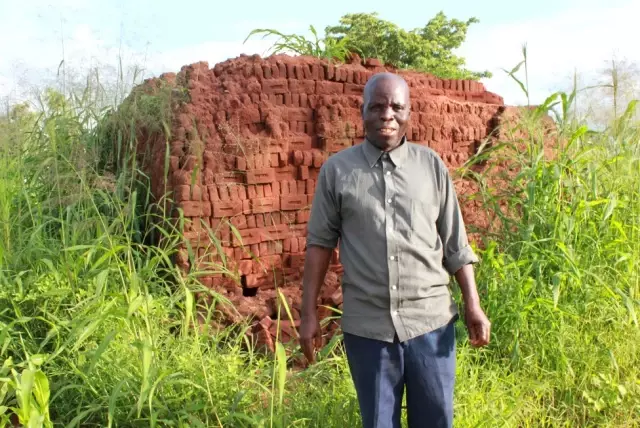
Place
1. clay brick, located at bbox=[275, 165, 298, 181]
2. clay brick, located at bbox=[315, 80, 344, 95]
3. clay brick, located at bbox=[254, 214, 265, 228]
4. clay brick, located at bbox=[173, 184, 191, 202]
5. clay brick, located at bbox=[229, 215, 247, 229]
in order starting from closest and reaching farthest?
clay brick, located at bbox=[173, 184, 191, 202] → clay brick, located at bbox=[229, 215, 247, 229] → clay brick, located at bbox=[254, 214, 265, 228] → clay brick, located at bbox=[275, 165, 298, 181] → clay brick, located at bbox=[315, 80, 344, 95]

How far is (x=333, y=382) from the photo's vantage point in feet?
10.6

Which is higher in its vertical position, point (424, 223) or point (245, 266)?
point (424, 223)

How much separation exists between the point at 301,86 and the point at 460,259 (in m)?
2.52

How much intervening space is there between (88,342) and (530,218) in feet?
8.45

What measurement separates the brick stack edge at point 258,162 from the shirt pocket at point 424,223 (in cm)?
179

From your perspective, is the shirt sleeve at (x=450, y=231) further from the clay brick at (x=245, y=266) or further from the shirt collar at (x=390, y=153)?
the clay brick at (x=245, y=266)

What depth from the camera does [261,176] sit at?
4.38 m

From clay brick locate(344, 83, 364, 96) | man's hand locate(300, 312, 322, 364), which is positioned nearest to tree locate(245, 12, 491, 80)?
clay brick locate(344, 83, 364, 96)

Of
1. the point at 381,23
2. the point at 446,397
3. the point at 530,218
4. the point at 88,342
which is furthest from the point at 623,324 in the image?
the point at 381,23

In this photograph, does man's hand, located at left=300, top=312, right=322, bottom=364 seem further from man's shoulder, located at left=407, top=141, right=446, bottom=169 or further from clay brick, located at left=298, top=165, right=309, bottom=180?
clay brick, located at left=298, top=165, right=309, bottom=180

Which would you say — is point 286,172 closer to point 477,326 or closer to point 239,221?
point 239,221

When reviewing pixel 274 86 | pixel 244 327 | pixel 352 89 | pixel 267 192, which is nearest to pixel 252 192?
pixel 267 192

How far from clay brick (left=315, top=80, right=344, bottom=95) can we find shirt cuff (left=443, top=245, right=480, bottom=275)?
97.0 inches

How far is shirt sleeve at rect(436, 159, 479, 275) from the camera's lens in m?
2.43
